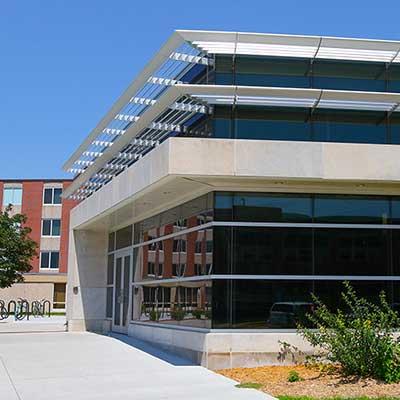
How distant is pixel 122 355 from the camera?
15555 millimetres

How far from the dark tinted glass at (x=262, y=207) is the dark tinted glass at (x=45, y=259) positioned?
47908 mm

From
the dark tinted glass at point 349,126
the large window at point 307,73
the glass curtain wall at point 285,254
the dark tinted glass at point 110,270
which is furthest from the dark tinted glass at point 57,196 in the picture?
the dark tinted glass at point 349,126

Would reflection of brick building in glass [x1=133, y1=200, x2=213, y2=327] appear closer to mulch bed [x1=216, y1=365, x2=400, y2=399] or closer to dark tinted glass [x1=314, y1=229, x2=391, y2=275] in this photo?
mulch bed [x1=216, y1=365, x2=400, y2=399]

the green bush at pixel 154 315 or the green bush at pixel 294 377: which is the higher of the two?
the green bush at pixel 154 315

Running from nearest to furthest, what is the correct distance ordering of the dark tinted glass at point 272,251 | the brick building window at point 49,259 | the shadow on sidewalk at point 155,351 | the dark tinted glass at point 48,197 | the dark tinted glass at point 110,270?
1. the dark tinted glass at point 272,251
2. the shadow on sidewalk at point 155,351
3. the dark tinted glass at point 110,270
4. the brick building window at point 49,259
5. the dark tinted glass at point 48,197

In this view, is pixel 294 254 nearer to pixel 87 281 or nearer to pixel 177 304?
pixel 177 304

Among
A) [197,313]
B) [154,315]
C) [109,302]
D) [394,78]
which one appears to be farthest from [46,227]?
[394,78]

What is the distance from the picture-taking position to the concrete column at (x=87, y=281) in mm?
24141

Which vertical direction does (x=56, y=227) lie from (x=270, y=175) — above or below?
above

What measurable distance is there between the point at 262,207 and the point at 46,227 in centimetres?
4872

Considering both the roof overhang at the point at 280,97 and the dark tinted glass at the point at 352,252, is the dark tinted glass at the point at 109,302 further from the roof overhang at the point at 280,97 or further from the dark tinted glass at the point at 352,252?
the dark tinted glass at the point at 352,252

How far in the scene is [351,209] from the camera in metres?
13.9

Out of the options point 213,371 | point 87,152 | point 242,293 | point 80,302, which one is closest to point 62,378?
point 213,371

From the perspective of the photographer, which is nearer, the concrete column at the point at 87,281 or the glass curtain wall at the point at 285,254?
the glass curtain wall at the point at 285,254
